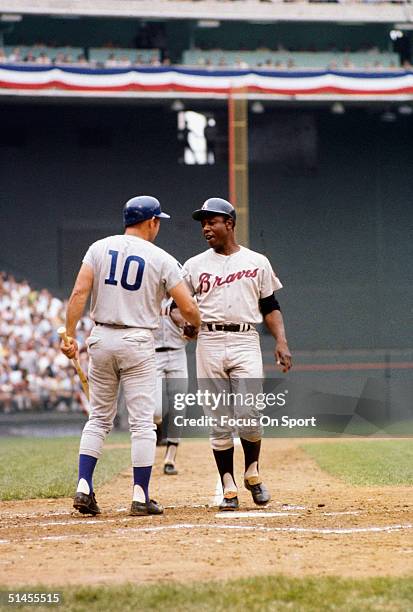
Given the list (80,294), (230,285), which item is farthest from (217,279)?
(80,294)

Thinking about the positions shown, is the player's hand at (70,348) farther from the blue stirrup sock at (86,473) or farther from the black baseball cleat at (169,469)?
the black baseball cleat at (169,469)

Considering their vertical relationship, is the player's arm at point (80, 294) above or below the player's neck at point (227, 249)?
below

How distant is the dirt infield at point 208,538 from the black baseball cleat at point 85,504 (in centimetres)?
8

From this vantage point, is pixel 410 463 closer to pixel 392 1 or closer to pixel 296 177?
pixel 296 177

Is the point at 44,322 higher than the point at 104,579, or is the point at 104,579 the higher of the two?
the point at 44,322

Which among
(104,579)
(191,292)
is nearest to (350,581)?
(104,579)

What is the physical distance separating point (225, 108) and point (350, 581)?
911 inches

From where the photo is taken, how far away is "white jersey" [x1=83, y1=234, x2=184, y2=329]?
7086 millimetres

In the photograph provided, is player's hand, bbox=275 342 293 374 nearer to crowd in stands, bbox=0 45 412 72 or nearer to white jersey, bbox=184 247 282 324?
white jersey, bbox=184 247 282 324

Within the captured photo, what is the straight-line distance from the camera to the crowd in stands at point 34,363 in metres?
20.8

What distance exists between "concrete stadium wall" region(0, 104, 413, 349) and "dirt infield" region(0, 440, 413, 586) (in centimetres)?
1783

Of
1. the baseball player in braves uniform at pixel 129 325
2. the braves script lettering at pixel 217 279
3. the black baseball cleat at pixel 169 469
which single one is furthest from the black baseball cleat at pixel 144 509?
the black baseball cleat at pixel 169 469

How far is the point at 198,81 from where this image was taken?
24531 millimetres

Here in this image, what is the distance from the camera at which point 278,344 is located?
7660mm
